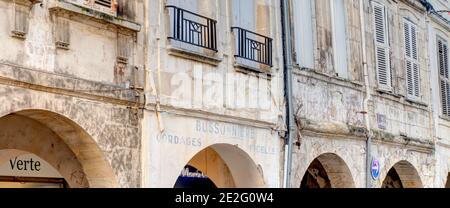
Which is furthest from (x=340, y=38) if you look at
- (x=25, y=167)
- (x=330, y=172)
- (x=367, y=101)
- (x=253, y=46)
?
(x=25, y=167)

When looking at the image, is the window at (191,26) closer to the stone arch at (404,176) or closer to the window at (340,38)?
the window at (340,38)

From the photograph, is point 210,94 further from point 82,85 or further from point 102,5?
point 82,85

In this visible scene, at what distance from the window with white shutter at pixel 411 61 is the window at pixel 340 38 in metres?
2.77

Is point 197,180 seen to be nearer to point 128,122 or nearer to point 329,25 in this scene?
point 329,25

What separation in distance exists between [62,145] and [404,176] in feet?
30.3

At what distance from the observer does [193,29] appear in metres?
10.5

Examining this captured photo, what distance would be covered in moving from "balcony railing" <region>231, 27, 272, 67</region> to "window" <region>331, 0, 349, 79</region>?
90.0 inches

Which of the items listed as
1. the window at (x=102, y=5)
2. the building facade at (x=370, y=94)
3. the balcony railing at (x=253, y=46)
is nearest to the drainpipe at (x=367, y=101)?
the building facade at (x=370, y=94)

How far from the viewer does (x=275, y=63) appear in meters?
12.0

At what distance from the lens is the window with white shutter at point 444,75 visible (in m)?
18.2

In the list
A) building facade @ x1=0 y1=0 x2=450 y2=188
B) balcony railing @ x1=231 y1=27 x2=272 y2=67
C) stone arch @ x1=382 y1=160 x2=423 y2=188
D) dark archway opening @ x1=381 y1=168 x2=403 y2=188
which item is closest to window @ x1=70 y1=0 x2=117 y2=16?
building facade @ x1=0 y1=0 x2=450 y2=188

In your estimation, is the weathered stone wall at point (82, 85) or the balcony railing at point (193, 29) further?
the balcony railing at point (193, 29)

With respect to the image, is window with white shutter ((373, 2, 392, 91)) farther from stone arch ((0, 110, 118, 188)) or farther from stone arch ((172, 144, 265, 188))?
stone arch ((0, 110, 118, 188))

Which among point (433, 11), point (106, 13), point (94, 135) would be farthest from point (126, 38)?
point (433, 11)
